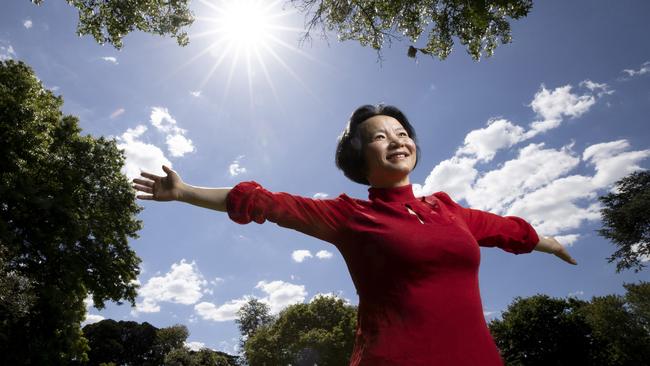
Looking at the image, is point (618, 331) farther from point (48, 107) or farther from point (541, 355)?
point (48, 107)

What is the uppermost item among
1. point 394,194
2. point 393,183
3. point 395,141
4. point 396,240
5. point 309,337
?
point 309,337

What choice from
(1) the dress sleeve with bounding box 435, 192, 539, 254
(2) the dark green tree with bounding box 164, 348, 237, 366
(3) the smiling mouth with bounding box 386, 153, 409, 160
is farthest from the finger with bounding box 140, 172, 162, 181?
(2) the dark green tree with bounding box 164, 348, 237, 366

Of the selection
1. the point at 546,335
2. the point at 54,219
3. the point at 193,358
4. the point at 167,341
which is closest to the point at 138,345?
the point at 167,341

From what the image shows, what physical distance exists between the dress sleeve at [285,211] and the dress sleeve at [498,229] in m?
0.80

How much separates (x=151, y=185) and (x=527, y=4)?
26.2ft

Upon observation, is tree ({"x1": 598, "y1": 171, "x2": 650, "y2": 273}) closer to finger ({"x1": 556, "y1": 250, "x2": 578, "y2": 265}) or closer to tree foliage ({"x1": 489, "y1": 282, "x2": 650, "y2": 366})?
tree foliage ({"x1": 489, "y1": 282, "x2": 650, "y2": 366})

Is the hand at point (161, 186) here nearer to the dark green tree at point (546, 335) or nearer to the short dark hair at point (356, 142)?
the short dark hair at point (356, 142)

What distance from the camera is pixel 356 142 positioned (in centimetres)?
283

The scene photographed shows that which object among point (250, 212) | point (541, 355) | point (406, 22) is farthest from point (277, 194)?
point (541, 355)

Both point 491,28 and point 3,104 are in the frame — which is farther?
point 3,104

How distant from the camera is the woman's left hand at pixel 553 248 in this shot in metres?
3.03

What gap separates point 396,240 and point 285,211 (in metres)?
0.62

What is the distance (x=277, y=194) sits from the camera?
2.31 metres

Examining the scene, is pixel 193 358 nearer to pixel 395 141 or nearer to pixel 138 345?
pixel 138 345
